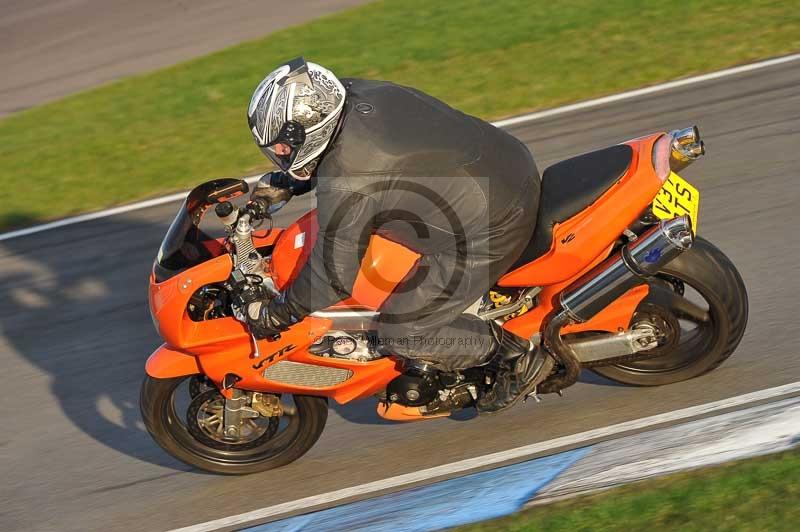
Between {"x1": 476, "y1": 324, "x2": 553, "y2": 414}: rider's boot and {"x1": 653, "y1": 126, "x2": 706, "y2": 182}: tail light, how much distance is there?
1080 mm

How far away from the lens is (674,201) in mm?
5258

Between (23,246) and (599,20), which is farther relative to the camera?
(599,20)

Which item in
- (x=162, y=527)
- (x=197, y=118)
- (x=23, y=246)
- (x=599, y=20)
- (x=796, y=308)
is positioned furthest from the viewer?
(x=599, y=20)

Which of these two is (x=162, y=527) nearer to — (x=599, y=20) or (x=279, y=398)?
(x=279, y=398)

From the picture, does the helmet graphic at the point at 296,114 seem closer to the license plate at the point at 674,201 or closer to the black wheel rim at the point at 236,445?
the black wheel rim at the point at 236,445

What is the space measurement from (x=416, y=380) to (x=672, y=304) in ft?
4.46

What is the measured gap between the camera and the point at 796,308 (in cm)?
622

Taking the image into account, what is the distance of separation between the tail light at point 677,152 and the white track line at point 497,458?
1.25 m

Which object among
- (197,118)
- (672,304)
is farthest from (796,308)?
(197,118)

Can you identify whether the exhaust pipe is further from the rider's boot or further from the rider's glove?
the rider's glove

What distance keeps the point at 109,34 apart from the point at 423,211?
976cm

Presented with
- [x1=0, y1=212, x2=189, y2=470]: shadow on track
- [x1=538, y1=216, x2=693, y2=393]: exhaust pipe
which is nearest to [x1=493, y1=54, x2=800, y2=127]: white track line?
[x1=0, y1=212, x2=189, y2=470]: shadow on track

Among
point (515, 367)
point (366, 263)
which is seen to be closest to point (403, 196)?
point (366, 263)

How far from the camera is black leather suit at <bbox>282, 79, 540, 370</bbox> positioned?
4.60 metres
